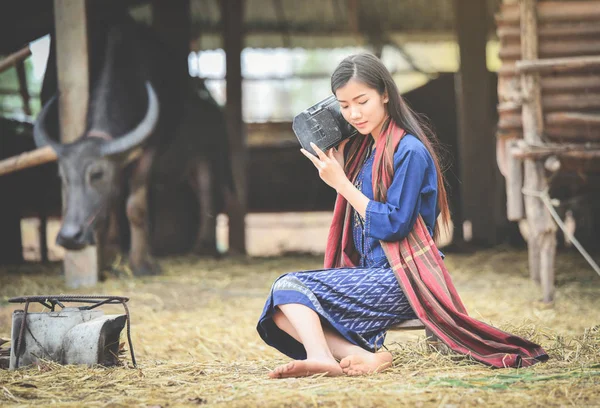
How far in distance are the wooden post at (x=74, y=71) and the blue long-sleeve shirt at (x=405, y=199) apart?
14.0ft

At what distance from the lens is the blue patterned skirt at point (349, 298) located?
2.89 m

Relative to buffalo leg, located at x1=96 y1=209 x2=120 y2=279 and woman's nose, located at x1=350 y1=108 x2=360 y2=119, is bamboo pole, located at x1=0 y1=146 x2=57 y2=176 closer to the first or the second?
buffalo leg, located at x1=96 y1=209 x2=120 y2=279

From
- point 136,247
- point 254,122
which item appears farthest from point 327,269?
point 254,122

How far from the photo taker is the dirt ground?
240cm

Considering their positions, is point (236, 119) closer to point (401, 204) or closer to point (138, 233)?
point (138, 233)

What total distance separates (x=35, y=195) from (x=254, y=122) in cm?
533

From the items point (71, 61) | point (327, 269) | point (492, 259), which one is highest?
point (71, 61)

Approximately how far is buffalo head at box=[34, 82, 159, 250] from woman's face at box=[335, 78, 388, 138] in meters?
4.10

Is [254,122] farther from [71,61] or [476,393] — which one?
[476,393]

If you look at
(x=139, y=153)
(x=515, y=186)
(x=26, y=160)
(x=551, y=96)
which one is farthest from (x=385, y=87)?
(x=139, y=153)

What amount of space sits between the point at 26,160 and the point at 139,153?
1.37 m

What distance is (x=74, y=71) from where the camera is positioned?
22.2 ft

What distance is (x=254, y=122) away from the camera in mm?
14008

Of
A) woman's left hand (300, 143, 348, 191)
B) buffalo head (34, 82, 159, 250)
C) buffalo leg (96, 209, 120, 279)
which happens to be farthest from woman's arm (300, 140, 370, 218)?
buffalo leg (96, 209, 120, 279)
